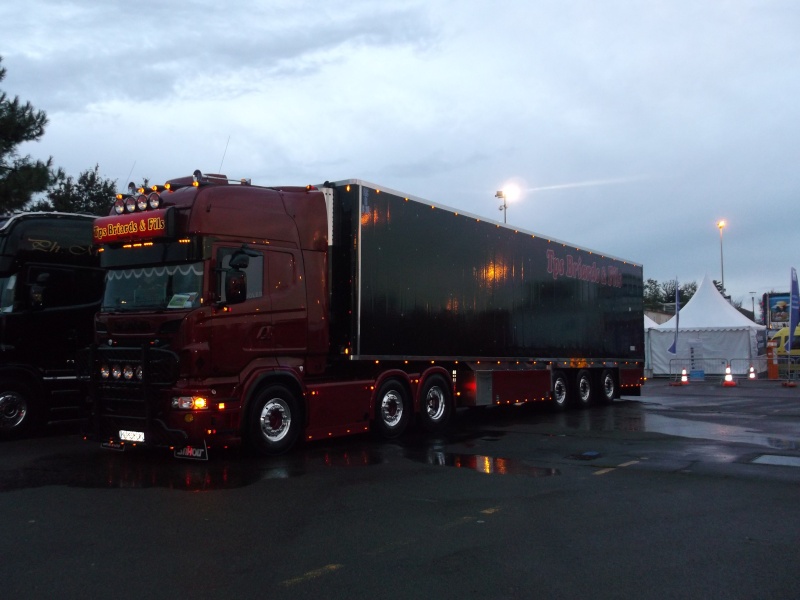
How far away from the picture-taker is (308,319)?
35.2 feet

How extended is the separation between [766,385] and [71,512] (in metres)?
27.4

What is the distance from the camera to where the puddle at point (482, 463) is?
30.2ft

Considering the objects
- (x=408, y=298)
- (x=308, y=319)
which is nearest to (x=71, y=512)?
(x=308, y=319)

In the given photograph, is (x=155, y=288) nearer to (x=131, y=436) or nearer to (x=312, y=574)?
(x=131, y=436)

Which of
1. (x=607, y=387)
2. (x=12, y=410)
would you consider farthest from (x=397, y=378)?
(x=607, y=387)

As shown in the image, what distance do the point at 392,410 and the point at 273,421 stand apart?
9.10 ft

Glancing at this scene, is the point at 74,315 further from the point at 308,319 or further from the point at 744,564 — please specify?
the point at 744,564

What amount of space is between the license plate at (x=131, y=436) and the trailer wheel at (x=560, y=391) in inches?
412

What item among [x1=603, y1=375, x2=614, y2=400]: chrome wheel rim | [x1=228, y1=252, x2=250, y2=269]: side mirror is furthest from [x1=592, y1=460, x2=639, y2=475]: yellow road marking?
[x1=603, y1=375, x2=614, y2=400]: chrome wheel rim

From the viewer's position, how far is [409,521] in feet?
22.0

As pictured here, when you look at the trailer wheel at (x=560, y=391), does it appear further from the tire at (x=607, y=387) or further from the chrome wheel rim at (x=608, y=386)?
the chrome wheel rim at (x=608, y=386)

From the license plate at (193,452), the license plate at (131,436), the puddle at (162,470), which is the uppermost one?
the license plate at (131,436)

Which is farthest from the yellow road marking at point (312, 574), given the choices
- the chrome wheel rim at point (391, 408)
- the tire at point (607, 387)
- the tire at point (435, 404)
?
the tire at point (607, 387)

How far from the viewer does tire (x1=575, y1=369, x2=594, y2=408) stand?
18.7 metres
